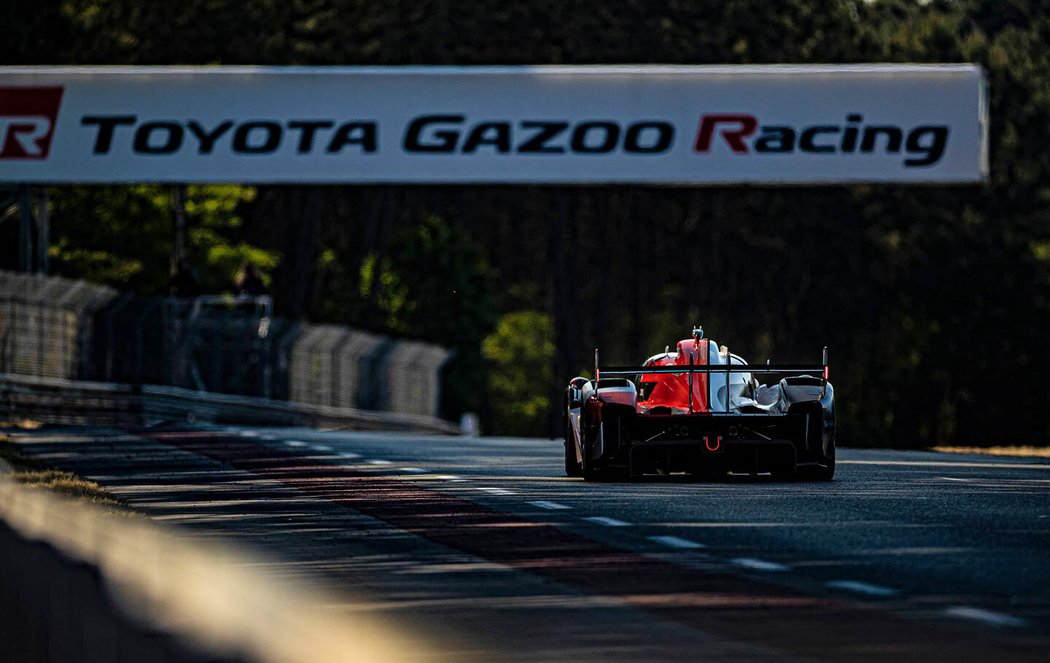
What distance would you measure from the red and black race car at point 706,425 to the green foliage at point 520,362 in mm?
97903

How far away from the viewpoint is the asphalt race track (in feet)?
32.3

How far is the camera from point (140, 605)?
816 cm

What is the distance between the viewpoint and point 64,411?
3966 cm

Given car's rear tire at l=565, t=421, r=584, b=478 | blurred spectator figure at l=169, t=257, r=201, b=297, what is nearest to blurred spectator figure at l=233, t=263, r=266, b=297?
blurred spectator figure at l=169, t=257, r=201, b=297

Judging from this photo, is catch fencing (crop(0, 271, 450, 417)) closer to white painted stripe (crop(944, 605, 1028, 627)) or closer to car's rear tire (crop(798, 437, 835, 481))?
car's rear tire (crop(798, 437, 835, 481))

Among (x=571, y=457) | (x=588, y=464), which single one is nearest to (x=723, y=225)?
(x=571, y=457)

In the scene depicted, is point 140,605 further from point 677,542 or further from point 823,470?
point 823,470

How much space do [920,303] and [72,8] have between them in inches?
1045

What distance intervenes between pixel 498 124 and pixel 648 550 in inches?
1276

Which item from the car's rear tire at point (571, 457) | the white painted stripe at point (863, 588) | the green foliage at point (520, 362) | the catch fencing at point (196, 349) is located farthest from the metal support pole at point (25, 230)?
the green foliage at point (520, 362)

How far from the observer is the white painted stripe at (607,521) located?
15633mm

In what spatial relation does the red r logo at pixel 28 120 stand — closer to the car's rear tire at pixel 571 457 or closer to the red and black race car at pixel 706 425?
the car's rear tire at pixel 571 457

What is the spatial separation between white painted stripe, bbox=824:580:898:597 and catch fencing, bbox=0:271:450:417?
2725 centimetres

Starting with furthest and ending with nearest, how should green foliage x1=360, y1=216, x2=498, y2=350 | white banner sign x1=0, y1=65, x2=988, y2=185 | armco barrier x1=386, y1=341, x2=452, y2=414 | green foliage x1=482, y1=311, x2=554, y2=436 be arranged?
green foliage x1=482, y1=311, x2=554, y2=436, green foliage x1=360, y1=216, x2=498, y2=350, armco barrier x1=386, y1=341, x2=452, y2=414, white banner sign x1=0, y1=65, x2=988, y2=185
